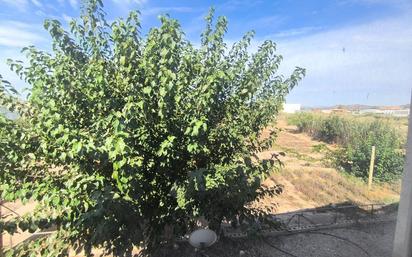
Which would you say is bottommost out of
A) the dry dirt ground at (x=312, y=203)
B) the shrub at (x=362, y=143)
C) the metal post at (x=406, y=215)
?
the dry dirt ground at (x=312, y=203)

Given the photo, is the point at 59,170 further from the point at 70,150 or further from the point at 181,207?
the point at 181,207

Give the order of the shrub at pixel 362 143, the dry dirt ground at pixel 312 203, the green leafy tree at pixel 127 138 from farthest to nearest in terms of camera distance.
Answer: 1. the shrub at pixel 362 143
2. the dry dirt ground at pixel 312 203
3. the green leafy tree at pixel 127 138

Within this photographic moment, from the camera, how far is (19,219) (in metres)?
2.54

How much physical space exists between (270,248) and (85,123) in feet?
11.0

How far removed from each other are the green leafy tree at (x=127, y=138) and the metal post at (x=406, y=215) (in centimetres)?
167

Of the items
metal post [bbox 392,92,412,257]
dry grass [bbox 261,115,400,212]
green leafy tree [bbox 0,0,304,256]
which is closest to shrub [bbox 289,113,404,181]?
dry grass [bbox 261,115,400,212]

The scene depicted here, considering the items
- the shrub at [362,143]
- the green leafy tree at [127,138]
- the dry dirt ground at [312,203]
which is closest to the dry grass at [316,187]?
the dry dirt ground at [312,203]

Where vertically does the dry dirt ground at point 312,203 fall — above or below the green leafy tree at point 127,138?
below

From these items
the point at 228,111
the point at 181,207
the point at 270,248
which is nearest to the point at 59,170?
the point at 181,207

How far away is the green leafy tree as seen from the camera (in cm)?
252

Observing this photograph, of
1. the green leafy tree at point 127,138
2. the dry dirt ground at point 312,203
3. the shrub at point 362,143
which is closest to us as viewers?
the green leafy tree at point 127,138

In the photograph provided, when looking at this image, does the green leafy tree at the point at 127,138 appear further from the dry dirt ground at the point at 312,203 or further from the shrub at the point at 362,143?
the shrub at the point at 362,143

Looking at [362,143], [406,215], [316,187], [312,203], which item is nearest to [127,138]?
[406,215]

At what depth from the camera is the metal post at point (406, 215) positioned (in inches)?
43.1
